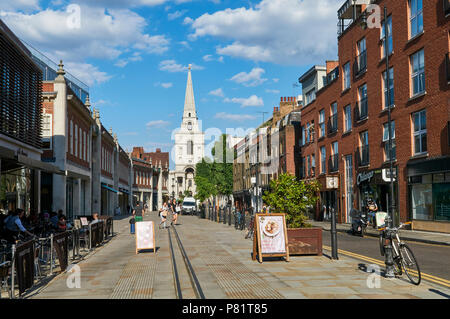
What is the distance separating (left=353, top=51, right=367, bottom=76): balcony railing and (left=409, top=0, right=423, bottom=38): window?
572 centimetres

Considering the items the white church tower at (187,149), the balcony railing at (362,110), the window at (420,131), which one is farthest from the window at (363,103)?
the white church tower at (187,149)

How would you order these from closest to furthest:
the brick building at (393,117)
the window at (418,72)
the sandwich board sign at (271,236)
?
the sandwich board sign at (271,236) < the brick building at (393,117) < the window at (418,72)

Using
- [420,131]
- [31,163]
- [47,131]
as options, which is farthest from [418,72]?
[47,131]

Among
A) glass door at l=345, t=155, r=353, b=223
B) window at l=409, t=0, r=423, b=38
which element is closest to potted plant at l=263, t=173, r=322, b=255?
window at l=409, t=0, r=423, b=38

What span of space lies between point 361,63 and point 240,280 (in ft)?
82.4

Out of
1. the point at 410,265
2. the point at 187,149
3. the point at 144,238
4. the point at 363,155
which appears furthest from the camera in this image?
the point at 187,149

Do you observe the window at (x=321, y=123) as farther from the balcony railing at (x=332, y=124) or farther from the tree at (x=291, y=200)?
the tree at (x=291, y=200)

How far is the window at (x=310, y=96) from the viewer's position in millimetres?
42737

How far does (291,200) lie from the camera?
1446 centimetres

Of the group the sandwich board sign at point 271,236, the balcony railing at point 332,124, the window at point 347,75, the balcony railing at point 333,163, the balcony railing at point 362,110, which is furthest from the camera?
the balcony railing at point 332,124

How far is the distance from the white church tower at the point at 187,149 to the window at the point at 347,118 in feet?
391

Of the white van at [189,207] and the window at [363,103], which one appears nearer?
the window at [363,103]

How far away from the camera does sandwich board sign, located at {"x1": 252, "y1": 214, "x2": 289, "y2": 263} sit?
12.6 metres

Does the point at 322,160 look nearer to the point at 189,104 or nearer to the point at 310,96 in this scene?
the point at 310,96
